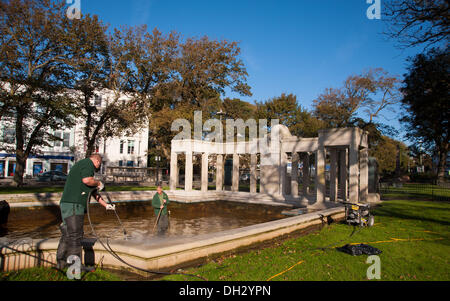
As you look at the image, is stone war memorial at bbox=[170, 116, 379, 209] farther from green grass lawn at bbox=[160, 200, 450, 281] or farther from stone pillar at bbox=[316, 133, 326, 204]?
green grass lawn at bbox=[160, 200, 450, 281]

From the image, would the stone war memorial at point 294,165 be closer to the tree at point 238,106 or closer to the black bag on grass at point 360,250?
the black bag on grass at point 360,250

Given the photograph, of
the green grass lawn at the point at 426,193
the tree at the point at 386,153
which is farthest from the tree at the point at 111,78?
the tree at the point at 386,153

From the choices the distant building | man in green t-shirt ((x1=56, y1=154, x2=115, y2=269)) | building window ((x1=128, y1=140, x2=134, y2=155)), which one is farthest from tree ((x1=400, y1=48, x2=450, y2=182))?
building window ((x1=128, y1=140, x2=134, y2=155))

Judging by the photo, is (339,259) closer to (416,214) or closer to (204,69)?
(416,214)

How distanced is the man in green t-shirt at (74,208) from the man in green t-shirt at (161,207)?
4.90 meters

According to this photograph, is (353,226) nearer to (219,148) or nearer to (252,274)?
(252,274)

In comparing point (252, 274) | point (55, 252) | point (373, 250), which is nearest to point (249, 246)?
point (252, 274)

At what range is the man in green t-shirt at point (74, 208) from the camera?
5.34 m

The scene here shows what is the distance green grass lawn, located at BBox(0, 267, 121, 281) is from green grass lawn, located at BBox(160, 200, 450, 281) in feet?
3.79

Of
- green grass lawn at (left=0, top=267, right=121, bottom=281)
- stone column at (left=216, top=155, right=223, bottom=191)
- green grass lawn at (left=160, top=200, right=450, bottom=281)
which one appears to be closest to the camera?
green grass lawn at (left=0, top=267, right=121, bottom=281)

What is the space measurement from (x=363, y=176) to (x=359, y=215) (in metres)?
8.79

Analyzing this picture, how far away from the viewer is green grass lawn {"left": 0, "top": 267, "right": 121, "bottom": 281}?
4941 millimetres

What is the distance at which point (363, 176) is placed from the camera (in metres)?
19.2
